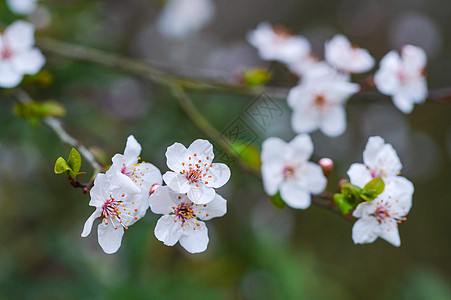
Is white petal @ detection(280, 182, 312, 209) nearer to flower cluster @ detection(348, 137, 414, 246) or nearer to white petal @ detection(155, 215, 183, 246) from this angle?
flower cluster @ detection(348, 137, 414, 246)


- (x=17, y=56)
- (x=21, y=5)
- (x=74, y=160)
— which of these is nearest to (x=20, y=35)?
(x=17, y=56)

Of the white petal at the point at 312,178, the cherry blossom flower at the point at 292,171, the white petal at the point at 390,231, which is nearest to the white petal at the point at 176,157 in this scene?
the cherry blossom flower at the point at 292,171

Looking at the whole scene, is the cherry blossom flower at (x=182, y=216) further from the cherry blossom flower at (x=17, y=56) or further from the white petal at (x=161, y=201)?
the cherry blossom flower at (x=17, y=56)

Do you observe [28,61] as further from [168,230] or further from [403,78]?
[403,78]

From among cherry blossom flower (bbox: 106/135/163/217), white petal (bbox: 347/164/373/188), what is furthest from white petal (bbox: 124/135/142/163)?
white petal (bbox: 347/164/373/188)

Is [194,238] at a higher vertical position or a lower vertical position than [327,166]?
higher
